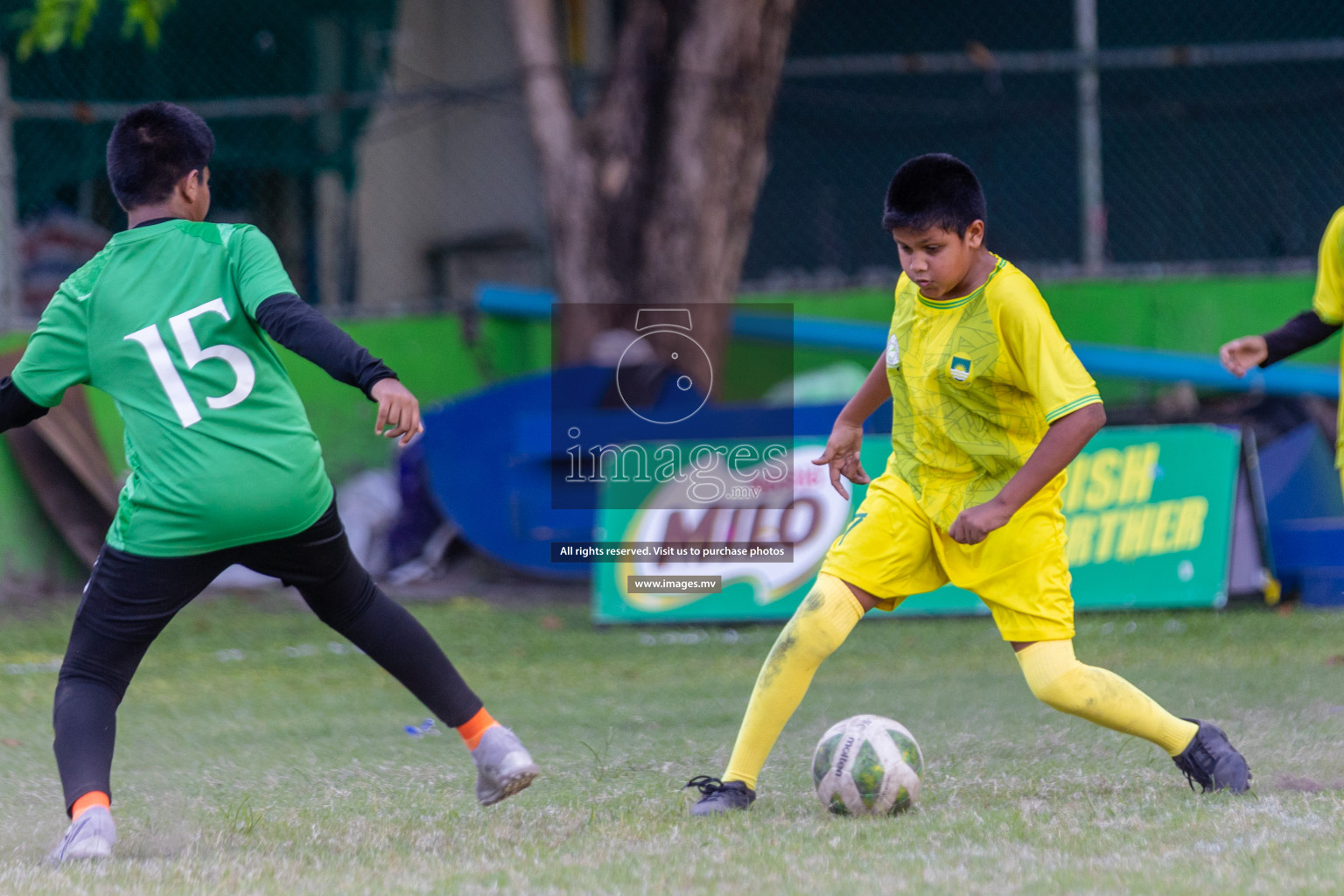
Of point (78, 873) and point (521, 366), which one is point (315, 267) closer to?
point (521, 366)

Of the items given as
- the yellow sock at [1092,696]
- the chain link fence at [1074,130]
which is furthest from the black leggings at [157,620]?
the chain link fence at [1074,130]

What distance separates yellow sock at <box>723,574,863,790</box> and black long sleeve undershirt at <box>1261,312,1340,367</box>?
5.17 feet

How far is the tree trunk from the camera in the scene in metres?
9.86

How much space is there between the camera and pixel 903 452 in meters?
4.06

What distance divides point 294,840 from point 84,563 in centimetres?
647

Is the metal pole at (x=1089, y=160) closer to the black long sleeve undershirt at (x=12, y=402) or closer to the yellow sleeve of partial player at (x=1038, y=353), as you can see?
the yellow sleeve of partial player at (x=1038, y=353)

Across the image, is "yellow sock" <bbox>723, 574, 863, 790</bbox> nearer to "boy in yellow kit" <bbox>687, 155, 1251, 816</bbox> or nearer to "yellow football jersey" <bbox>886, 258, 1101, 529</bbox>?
"boy in yellow kit" <bbox>687, 155, 1251, 816</bbox>

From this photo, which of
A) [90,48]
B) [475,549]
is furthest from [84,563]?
[90,48]

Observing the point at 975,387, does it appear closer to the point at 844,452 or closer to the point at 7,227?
the point at 844,452

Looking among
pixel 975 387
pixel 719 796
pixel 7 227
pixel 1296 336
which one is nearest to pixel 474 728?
pixel 719 796

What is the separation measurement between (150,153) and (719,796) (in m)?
2.21

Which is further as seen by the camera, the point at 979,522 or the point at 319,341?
the point at 979,522

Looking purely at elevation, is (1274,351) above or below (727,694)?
above

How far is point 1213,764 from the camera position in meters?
3.91
